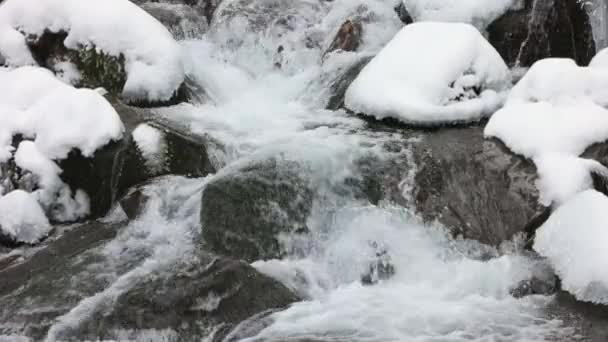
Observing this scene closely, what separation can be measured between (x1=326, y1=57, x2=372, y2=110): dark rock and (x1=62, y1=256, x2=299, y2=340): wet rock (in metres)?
2.97

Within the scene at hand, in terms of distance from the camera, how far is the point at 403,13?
849 centimetres

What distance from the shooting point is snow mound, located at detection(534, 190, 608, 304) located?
4.18 meters

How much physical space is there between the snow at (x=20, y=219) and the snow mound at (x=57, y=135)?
14cm

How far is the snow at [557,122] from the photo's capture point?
16.2ft

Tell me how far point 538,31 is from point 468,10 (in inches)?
32.7

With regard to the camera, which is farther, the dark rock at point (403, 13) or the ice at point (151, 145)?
the dark rock at point (403, 13)

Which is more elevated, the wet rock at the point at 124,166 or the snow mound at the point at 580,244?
the snow mound at the point at 580,244

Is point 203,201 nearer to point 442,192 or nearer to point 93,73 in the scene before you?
point 442,192

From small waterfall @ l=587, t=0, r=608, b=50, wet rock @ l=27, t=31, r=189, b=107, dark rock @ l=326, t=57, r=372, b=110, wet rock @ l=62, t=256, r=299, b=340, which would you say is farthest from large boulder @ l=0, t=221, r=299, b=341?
small waterfall @ l=587, t=0, r=608, b=50

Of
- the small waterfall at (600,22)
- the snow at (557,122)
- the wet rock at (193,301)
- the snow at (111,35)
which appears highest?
the small waterfall at (600,22)

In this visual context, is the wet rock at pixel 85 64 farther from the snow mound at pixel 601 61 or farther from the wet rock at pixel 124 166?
the snow mound at pixel 601 61

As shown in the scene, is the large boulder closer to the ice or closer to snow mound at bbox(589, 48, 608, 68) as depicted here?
the ice

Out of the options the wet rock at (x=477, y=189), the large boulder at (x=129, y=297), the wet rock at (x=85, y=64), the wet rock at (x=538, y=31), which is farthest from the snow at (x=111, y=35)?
the wet rock at (x=538, y=31)

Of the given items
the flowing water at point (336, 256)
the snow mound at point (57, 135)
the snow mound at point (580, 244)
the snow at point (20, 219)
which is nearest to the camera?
the flowing water at point (336, 256)
